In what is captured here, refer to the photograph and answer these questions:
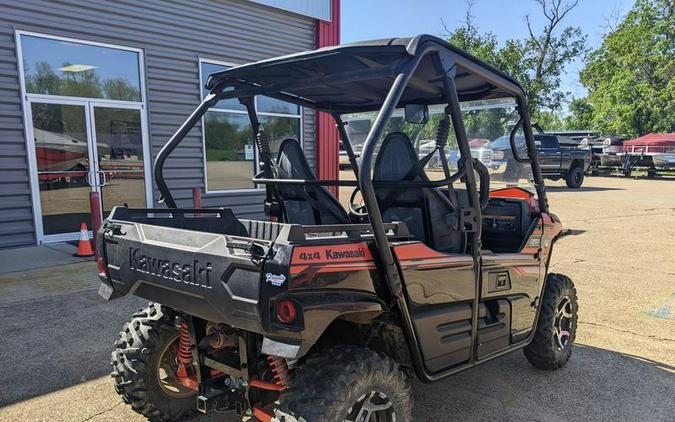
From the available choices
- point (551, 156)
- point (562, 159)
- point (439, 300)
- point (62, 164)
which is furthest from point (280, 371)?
point (562, 159)

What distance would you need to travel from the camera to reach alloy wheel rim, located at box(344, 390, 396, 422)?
2.12 metres

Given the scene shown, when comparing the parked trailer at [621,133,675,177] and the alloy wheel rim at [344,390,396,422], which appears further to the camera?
the parked trailer at [621,133,675,177]

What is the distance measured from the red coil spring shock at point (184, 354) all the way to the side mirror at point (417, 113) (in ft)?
6.58

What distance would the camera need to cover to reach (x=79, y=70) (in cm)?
746

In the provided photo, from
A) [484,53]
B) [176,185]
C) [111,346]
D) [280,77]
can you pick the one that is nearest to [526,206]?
[280,77]

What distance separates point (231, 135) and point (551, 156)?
14038 millimetres

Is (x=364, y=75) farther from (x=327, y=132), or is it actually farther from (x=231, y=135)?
(x=327, y=132)

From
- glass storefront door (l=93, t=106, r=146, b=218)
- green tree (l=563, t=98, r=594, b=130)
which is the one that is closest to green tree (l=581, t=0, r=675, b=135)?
green tree (l=563, t=98, r=594, b=130)

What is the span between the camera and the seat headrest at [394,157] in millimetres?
2896

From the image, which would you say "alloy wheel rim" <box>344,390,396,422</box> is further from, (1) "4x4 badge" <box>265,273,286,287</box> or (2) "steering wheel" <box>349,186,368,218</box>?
(2) "steering wheel" <box>349,186,368,218</box>

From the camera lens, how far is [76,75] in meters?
7.45

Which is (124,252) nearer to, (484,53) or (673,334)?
(673,334)

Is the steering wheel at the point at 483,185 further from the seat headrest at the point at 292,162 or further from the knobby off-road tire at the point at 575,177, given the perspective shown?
the knobby off-road tire at the point at 575,177

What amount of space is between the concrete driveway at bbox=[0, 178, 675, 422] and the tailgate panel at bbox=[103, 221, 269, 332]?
1103 millimetres
